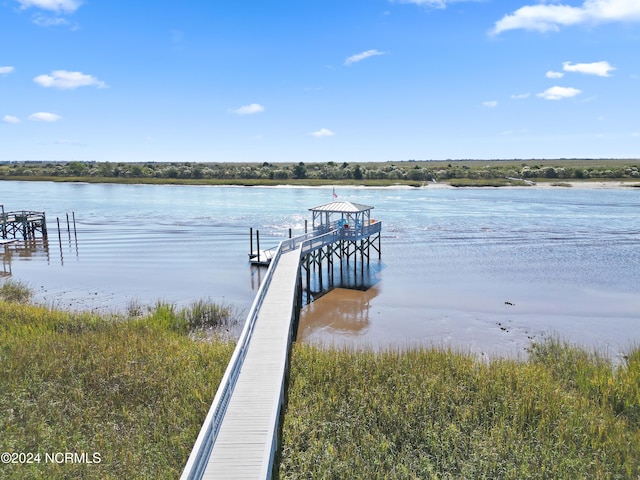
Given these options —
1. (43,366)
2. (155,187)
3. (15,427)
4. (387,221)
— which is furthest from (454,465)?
(155,187)

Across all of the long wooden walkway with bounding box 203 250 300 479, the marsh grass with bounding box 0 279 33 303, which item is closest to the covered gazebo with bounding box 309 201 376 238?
the long wooden walkway with bounding box 203 250 300 479

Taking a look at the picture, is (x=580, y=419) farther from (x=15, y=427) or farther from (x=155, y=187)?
(x=155, y=187)

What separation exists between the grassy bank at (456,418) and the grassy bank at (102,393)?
8.01 feet

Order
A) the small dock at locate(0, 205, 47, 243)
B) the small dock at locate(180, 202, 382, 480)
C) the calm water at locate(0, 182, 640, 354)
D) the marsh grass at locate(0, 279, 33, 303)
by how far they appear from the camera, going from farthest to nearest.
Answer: the small dock at locate(0, 205, 47, 243) < the marsh grass at locate(0, 279, 33, 303) < the calm water at locate(0, 182, 640, 354) < the small dock at locate(180, 202, 382, 480)

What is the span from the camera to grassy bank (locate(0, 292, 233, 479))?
9445 mm

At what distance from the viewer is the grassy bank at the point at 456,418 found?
30.6 feet

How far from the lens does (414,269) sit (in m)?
30.0

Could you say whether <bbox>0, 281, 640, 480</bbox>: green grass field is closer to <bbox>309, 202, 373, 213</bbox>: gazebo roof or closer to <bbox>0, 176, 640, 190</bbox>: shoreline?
Result: <bbox>309, 202, 373, 213</bbox>: gazebo roof

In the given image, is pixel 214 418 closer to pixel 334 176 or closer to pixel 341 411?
pixel 341 411

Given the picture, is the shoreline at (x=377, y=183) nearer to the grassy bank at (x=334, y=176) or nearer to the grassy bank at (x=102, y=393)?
the grassy bank at (x=334, y=176)

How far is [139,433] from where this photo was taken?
10328 mm

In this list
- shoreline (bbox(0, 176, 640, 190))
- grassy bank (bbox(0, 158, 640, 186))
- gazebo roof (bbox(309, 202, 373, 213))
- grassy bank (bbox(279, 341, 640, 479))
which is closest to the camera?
grassy bank (bbox(279, 341, 640, 479))

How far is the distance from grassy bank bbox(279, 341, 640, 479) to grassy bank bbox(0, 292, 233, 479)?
8.01ft

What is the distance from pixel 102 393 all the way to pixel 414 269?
2138 cm
